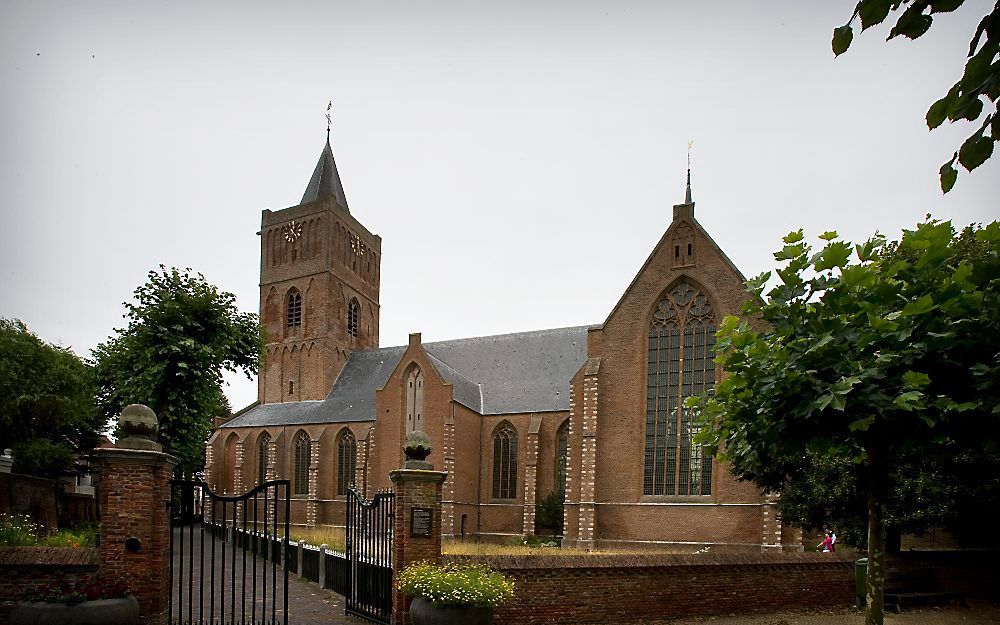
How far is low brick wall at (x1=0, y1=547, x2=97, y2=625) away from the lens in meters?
9.15

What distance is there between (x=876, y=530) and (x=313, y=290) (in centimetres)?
4375

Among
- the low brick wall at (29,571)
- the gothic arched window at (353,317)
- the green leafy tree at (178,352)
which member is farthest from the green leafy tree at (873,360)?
the gothic arched window at (353,317)

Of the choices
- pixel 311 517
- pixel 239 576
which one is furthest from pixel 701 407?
pixel 311 517

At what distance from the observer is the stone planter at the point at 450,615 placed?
33.0 ft

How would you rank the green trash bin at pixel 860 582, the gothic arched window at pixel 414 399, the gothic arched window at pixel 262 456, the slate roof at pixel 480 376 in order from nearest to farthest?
the green trash bin at pixel 860 582 → the gothic arched window at pixel 414 399 → the slate roof at pixel 480 376 → the gothic arched window at pixel 262 456

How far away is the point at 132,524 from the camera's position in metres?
9.30

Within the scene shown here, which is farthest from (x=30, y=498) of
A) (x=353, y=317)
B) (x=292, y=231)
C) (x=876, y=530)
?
(x=292, y=231)

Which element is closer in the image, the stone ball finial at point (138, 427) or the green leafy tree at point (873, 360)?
the green leafy tree at point (873, 360)

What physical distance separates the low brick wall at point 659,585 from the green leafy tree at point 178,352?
45.5 feet

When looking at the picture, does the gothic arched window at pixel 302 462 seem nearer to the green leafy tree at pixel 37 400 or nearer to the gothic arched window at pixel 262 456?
the gothic arched window at pixel 262 456

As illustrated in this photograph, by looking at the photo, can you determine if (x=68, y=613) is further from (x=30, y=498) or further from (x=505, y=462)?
(x=505, y=462)

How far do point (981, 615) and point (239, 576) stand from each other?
688 inches

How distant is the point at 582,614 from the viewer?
12.3m

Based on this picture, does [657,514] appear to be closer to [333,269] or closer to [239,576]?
[239,576]
